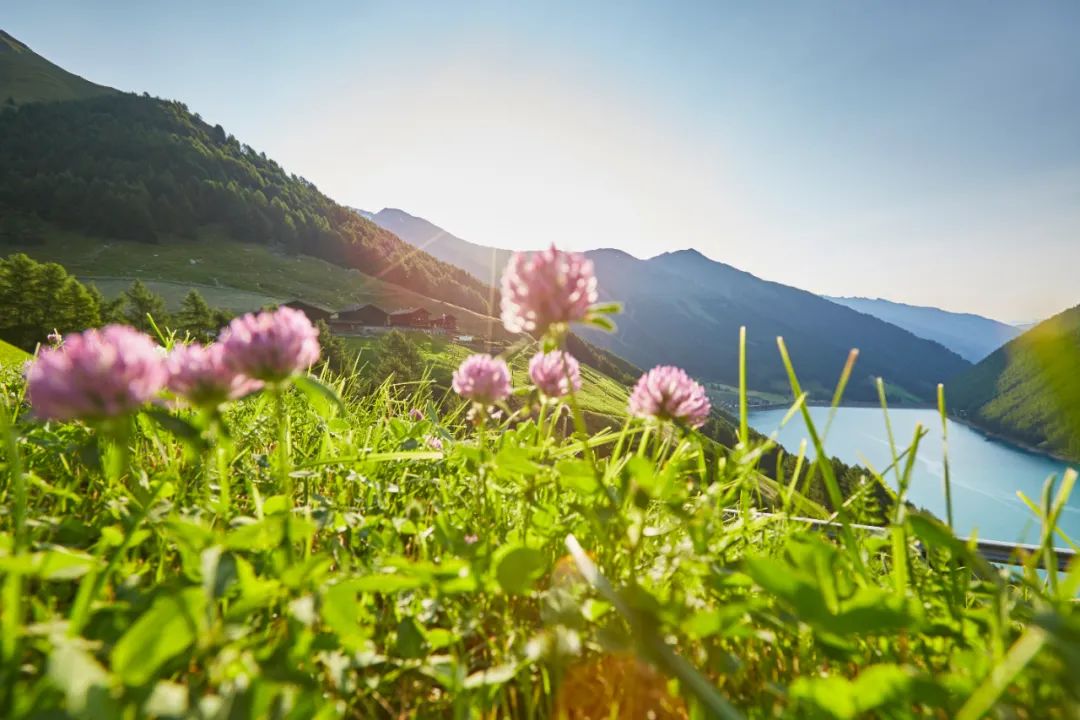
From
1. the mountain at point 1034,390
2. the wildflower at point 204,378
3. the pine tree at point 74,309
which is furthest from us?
the mountain at point 1034,390

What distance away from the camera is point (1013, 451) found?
119000 mm

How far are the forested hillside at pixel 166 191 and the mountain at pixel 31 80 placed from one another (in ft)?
65.1

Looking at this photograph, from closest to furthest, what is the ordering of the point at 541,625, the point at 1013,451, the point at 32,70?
the point at 541,625, the point at 1013,451, the point at 32,70

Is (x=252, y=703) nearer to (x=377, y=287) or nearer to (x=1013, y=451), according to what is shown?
(x=377, y=287)

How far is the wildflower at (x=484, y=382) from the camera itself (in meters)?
1.90

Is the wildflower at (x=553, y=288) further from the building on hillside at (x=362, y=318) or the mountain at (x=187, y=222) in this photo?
the mountain at (x=187, y=222)

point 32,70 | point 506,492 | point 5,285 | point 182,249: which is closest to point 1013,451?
point 506,492

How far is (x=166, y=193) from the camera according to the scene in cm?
10369

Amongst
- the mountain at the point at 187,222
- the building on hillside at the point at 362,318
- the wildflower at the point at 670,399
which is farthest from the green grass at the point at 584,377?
the wildflower at the point at 670,399

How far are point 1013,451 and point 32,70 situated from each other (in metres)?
279

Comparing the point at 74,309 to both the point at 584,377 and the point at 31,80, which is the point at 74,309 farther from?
the point at 31,80

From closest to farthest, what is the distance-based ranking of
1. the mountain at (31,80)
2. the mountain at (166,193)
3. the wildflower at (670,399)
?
1. the wildflower at (670,399)
2. the mountain at (166,193)
3. the mountain at (31,80)

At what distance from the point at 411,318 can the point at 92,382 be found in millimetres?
87747

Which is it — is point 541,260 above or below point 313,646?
above
